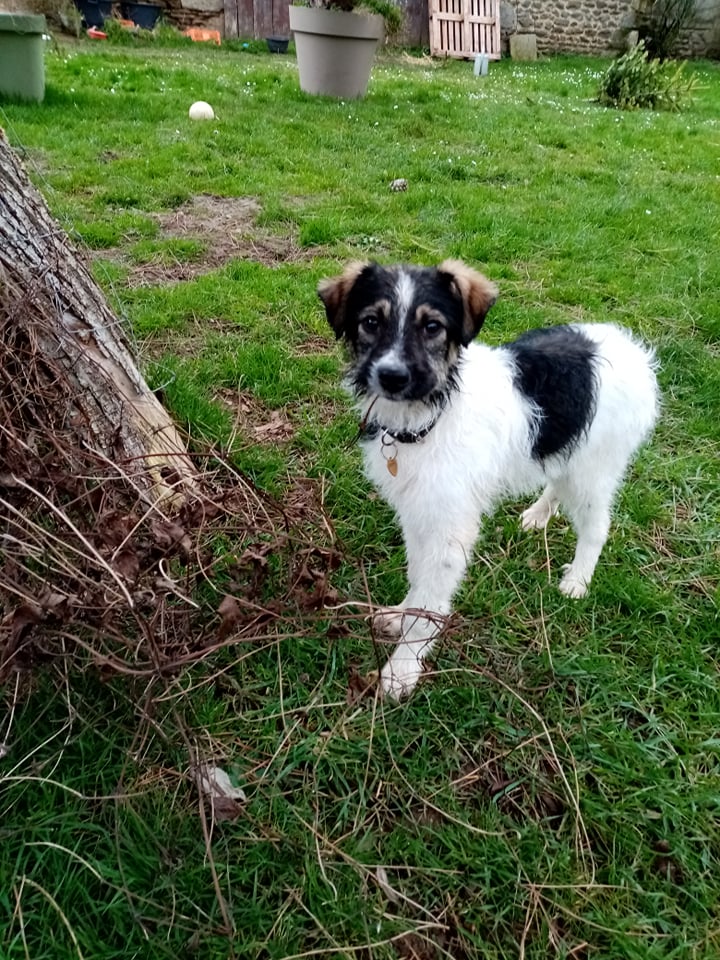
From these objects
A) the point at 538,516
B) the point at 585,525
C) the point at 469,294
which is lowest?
the point at 538,516

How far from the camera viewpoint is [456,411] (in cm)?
285

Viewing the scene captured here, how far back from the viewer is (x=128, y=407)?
3.25 m

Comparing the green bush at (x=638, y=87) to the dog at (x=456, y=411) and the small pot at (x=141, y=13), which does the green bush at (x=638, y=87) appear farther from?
the dog at (x=456, y=411)

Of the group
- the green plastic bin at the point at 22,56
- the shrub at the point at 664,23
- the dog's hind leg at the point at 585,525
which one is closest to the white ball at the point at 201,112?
the green plastic bin at the point at 22,56

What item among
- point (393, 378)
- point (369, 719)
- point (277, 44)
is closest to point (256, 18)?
point (277, 44)

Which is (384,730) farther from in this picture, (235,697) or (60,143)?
(60,143)

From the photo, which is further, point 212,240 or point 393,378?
point 212,240

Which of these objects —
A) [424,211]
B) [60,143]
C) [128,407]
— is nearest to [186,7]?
[60,143]

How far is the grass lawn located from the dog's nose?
0.59 metres

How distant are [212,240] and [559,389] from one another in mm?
4157

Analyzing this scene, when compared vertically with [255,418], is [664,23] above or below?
above

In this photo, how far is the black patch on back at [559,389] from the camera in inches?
118

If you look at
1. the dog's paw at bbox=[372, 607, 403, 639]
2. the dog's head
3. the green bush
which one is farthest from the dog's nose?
the green bush

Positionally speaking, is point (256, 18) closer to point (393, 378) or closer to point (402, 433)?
→ point (402, 433)
